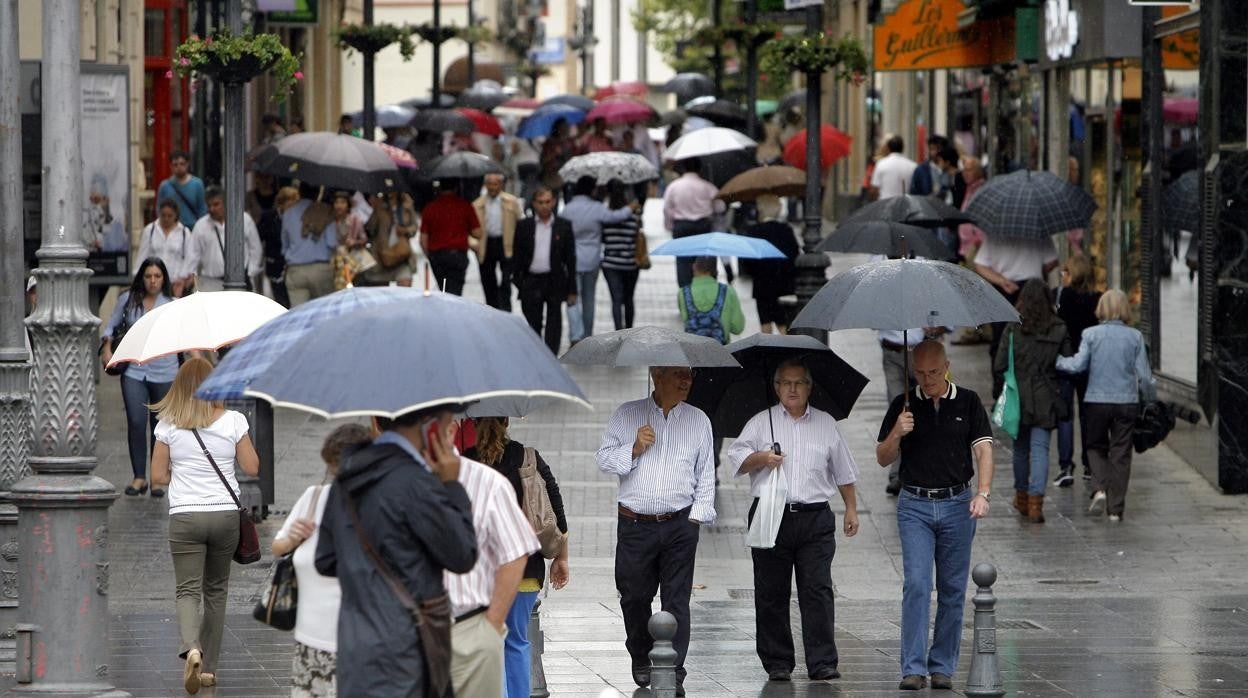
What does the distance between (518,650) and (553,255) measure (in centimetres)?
1317

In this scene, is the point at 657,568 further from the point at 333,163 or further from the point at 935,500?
the point at 333,163

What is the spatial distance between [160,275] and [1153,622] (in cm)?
719

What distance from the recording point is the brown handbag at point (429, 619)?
242 inches

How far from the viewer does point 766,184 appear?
2100 cm

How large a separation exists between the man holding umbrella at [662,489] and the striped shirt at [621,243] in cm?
1218

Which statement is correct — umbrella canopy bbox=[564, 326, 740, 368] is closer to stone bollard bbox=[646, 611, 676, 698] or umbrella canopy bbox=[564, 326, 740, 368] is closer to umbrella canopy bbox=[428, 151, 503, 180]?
stone bollard bbox=[646, 611, 676, 698]

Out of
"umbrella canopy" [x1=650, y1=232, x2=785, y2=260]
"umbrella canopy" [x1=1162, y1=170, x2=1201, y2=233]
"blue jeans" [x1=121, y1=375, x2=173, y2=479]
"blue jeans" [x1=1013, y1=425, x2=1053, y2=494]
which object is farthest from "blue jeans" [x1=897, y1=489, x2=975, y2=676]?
Answer: "umbrella canopy" [x1=1162, y1=170, x2=1201, y2=233]

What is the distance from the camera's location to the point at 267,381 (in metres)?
6.22

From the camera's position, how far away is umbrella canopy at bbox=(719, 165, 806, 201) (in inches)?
822

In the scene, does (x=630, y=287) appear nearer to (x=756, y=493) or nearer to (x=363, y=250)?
(x=363, y=250)

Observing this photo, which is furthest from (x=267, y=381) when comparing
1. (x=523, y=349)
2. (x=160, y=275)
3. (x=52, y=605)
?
(x=160, y=275)

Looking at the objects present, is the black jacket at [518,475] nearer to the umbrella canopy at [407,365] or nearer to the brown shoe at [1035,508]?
the umbrella canopy at [407,365]


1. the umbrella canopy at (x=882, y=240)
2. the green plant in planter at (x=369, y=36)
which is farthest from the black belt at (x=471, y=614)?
the green plant in planter at (x=369, y=36)

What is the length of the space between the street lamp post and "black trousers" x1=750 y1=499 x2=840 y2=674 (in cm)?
312
